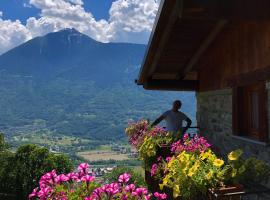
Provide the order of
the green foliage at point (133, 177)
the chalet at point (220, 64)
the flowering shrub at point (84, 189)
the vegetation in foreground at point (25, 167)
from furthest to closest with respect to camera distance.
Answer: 1. the vegetation in foreground at point (25, 167)
2. the green foliage at point (133, 177)
3. the chalet at point (220, 64)
4. the flowering shrub at point (84, 189)

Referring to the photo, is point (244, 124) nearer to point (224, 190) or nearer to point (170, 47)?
point (170, 47)

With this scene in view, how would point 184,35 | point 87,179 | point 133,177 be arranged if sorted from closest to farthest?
point 87,179 → point 184,35 → point 133,177

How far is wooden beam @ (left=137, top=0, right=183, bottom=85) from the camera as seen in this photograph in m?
5.44

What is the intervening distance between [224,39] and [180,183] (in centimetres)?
474

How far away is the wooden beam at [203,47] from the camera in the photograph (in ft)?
24.9

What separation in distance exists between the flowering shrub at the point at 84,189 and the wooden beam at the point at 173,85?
22.0 feet

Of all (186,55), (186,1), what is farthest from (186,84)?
(186,1)

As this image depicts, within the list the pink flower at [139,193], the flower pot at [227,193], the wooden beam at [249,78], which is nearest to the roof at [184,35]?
the wooden beam at [249,78]

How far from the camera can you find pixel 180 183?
3.84 metres

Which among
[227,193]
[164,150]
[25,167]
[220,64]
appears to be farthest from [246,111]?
[25,167]

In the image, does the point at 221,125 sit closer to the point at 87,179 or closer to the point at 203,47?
the point at 203,47

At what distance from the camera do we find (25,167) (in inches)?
858

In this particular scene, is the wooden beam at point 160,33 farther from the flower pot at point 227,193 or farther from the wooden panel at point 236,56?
the flower pot at point 227,193

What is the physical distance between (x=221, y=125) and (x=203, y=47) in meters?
1.65
